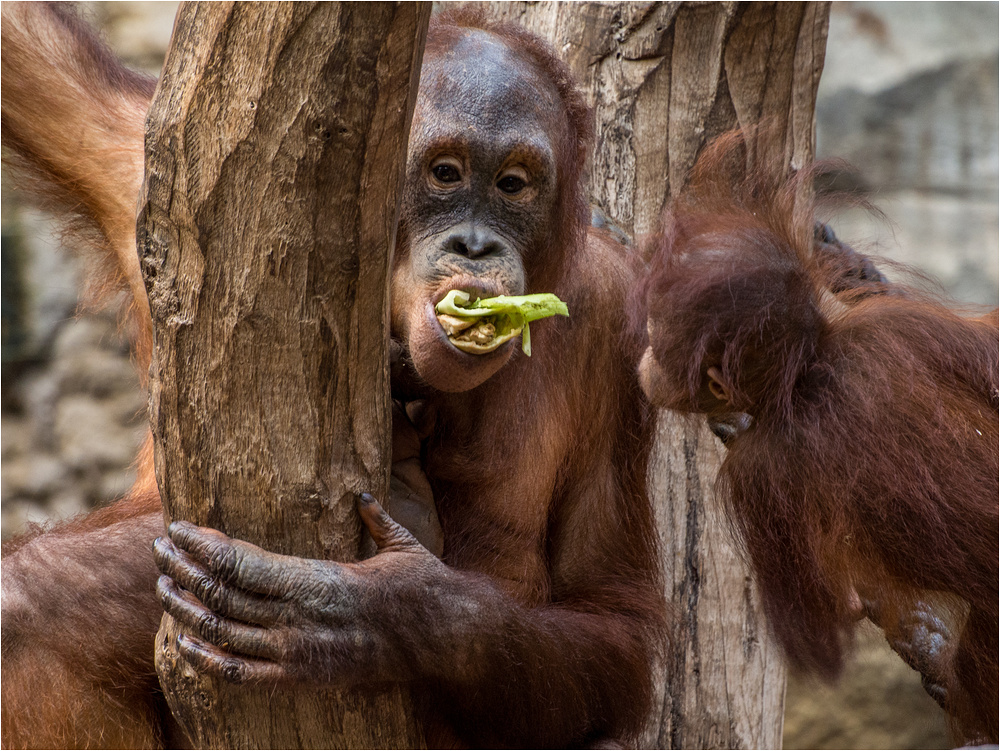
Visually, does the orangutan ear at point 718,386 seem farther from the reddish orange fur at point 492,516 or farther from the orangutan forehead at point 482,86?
the orangutan forehead at point 482,86

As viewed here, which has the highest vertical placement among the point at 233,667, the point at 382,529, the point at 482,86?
the point at 482,86

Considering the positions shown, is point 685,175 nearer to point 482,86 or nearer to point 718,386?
point 718,386

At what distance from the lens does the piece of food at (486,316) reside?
6.28 feet

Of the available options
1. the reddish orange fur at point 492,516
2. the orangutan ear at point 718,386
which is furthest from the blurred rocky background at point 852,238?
the orangutan ear at point 718,386

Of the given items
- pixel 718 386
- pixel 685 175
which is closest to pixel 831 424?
pixel 718 386

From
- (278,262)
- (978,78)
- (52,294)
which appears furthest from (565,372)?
(978,78)

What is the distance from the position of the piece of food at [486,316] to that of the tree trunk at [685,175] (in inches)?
37.0

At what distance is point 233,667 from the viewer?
163cm

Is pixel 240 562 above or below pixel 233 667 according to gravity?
above

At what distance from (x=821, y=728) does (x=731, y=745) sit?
9.82ft

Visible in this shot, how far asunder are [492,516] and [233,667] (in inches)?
30.9

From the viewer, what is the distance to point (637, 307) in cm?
236

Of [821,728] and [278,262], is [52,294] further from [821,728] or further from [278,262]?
[821,728]

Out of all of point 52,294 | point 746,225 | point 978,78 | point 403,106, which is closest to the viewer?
point 403,106
